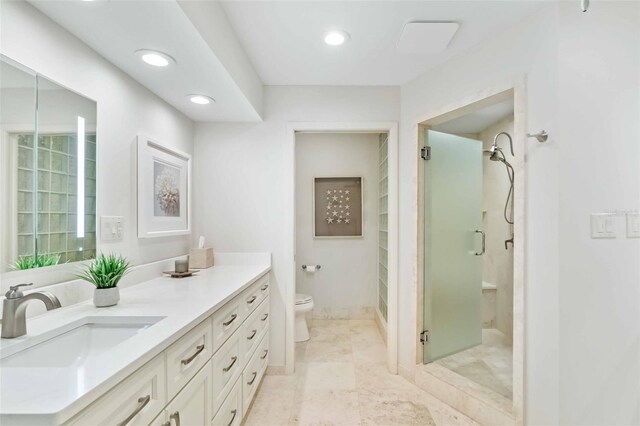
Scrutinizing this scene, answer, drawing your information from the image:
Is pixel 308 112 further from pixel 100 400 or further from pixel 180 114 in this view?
pixel 100 400

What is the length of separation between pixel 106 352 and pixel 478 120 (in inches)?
135

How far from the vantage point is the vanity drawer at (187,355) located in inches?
40.4

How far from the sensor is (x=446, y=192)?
2557 millimetres

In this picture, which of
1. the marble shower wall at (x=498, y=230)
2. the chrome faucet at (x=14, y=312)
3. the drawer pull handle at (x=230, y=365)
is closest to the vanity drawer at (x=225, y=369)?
the drawer pull handle at (x=230, y=365)

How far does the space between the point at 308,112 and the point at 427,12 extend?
1.15m

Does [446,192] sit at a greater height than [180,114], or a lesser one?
lesser

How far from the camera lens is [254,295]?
2037mm

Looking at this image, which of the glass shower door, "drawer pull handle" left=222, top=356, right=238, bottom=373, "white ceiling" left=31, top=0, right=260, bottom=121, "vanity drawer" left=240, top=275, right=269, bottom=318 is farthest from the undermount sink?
the glass shower door

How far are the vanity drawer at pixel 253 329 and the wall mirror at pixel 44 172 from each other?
2.94 ft

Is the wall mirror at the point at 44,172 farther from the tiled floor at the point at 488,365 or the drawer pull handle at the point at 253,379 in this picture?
the tiled floor at the point at 488,365

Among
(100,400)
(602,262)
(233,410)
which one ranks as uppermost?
(602,262)

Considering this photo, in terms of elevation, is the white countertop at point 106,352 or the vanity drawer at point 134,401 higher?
the white countertop at point 106,352

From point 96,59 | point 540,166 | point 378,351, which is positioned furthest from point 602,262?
point 96,59

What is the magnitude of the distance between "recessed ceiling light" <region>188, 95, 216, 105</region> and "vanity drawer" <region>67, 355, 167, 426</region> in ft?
5.42
